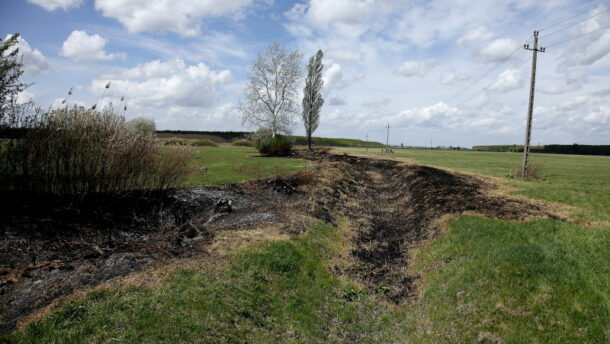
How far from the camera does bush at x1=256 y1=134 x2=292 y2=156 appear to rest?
127 feet

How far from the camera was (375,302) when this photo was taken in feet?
24.8

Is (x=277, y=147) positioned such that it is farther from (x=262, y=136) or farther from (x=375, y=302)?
(x=375, y=302)

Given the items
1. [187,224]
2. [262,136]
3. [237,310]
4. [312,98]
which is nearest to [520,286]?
[237,310]

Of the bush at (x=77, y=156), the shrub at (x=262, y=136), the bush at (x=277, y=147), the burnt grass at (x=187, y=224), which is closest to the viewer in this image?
the burnt grass at (x=187, y=224)

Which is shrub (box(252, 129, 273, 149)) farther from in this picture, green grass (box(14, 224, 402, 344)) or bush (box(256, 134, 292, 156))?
green grass (box(14, 224, 402, 344))

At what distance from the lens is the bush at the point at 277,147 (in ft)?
127

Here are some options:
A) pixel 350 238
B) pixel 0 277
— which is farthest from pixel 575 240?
pixel 0 277

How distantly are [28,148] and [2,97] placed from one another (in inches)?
52.6

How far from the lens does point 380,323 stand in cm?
675

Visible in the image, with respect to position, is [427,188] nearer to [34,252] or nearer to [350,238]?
[350,238]

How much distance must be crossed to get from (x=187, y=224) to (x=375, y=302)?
5.69 metres

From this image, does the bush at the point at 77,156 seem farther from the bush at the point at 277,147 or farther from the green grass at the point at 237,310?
the bush at the point at 277,147

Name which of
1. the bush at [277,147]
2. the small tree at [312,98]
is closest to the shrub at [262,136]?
the bush at [277,147]

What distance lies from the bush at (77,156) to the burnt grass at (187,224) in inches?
16.0
